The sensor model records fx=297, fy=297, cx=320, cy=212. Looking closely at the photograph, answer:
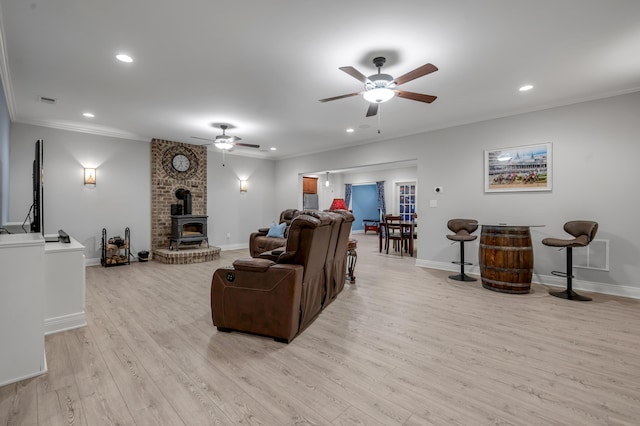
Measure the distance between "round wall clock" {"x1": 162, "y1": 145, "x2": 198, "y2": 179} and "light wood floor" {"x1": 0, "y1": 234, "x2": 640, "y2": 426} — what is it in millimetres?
3926

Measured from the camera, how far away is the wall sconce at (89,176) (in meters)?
A: 5.83

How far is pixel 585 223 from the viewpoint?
397 cm

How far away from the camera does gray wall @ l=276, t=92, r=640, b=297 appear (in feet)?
13.0

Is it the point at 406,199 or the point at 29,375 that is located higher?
the point at 406,199

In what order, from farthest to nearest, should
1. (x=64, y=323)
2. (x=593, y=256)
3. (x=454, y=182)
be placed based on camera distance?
(x=454, y=182)
(x=593, y=256)
(x=64, y=323)

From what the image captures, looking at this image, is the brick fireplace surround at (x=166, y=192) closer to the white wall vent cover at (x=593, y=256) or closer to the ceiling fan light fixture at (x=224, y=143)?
the ceiling fan light fixture at (x=224, y=143)

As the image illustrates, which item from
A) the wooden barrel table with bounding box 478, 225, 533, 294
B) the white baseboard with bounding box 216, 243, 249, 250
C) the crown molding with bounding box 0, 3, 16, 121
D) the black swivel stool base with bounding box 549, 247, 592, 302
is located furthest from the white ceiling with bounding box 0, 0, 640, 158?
the white baseboard with bounding box 216, 243, 249, 250

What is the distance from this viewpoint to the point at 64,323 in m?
2.86

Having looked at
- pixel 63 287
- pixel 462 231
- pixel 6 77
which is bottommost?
pixel 63 287

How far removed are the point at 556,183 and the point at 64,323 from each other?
6.37 m

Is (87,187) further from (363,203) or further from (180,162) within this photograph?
(363,203)

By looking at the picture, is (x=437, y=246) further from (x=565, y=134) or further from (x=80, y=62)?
(x=80, y=62)

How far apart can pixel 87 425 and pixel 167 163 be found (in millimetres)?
6168

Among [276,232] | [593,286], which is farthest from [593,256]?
[276,232]
